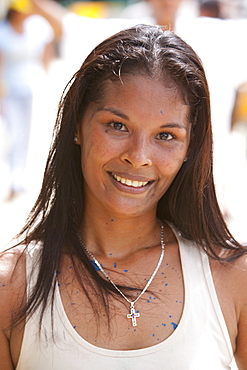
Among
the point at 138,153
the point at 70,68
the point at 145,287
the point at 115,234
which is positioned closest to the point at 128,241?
the point at 115,234

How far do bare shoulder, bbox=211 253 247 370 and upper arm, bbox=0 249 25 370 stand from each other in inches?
22.0

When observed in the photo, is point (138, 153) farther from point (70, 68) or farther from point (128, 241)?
point (70, 68)

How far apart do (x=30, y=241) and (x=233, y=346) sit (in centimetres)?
66

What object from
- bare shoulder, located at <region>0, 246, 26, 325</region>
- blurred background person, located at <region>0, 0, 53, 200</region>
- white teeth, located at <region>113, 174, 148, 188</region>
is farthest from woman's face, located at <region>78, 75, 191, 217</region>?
blurred background person, located at <region>0, 0, 53, 200</region>

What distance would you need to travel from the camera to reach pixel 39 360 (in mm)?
1845

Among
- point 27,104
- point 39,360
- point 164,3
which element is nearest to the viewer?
point 39,360

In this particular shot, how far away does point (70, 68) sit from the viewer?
19.2 ft

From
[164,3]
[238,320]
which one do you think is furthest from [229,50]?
[238,320]

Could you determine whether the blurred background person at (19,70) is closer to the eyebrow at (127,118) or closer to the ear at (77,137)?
the ear at (77,137)

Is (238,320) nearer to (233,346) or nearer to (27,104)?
(233,346)

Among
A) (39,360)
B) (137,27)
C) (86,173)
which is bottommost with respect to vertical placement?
(39,360)

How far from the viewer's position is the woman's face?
6.15ft

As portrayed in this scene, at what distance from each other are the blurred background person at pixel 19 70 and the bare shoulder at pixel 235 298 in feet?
12.6

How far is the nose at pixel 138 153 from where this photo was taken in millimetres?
1860
